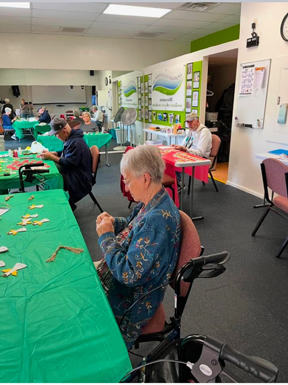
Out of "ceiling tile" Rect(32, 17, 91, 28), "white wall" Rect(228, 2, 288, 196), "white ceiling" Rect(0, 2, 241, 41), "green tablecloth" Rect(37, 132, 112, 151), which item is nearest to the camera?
"white wall" Rect(228, 2, 288, 196)

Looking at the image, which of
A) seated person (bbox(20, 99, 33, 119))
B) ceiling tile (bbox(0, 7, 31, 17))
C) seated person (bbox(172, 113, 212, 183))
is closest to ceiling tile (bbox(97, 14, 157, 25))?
ceiling tile (bbox(0, 7, 31, 17))

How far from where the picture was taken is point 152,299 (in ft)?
3.94

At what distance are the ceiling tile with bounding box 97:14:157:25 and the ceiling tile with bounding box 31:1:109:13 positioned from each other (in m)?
0.43

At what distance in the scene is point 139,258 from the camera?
1.09 m

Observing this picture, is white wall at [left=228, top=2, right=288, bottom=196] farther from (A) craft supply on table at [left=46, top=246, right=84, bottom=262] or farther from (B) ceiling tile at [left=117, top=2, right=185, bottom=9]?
(A) craft supply on table at [left=46, top=246, right=84, bottom=262]

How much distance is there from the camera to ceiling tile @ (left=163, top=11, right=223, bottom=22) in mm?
5359

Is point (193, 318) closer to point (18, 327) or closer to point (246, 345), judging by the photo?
point (246, 345)

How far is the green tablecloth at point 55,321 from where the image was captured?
0.75 meters

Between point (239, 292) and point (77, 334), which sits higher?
point (77, 334)

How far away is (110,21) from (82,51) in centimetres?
161

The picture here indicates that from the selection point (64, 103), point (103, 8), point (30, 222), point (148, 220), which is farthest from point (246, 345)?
point (64, 103)

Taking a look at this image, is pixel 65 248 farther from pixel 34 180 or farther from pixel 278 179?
pixel 278 179

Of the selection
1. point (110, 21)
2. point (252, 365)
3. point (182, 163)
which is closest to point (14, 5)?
point (110, 21)

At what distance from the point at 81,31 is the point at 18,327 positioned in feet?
23.7
